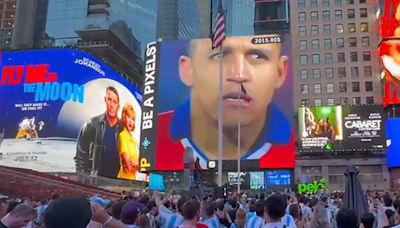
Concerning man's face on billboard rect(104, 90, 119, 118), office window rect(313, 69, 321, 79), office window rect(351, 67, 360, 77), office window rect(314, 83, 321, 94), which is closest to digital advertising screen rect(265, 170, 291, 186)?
man's face on billboard rect(104, 90, 119, 118)

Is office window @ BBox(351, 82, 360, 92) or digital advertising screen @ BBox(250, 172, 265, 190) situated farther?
office window @ BBox(351, 82, 360, 92)

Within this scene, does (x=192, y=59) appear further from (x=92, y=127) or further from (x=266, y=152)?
(x=92, y=127)

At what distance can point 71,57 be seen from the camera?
68.3 m

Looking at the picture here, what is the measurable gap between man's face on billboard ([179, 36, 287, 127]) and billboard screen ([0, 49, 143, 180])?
2122cm

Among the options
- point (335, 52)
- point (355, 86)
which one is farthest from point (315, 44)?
point (355, 86)

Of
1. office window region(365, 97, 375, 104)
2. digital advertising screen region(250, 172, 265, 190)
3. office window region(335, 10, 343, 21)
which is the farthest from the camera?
office window region(335, 10, 343, 21)

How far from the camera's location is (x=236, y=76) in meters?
51.0

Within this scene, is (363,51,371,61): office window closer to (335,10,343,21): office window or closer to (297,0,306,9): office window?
(335,10,343,21): office window

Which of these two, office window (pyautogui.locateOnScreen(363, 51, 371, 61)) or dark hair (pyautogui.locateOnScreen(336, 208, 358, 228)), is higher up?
office window (pyautogui.locateOnScreen(363, 51, 371, 61))

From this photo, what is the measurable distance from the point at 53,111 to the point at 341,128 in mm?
38817

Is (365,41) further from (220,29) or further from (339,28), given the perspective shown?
(220,29)

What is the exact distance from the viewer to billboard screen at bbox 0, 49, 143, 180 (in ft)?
213

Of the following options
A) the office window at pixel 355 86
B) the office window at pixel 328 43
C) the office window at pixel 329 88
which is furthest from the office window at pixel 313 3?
the office window at pixel 355 86

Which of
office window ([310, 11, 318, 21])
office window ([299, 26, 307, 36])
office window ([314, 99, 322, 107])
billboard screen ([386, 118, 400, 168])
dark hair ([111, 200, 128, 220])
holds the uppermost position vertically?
office window ([310, 11, 318, 21])
